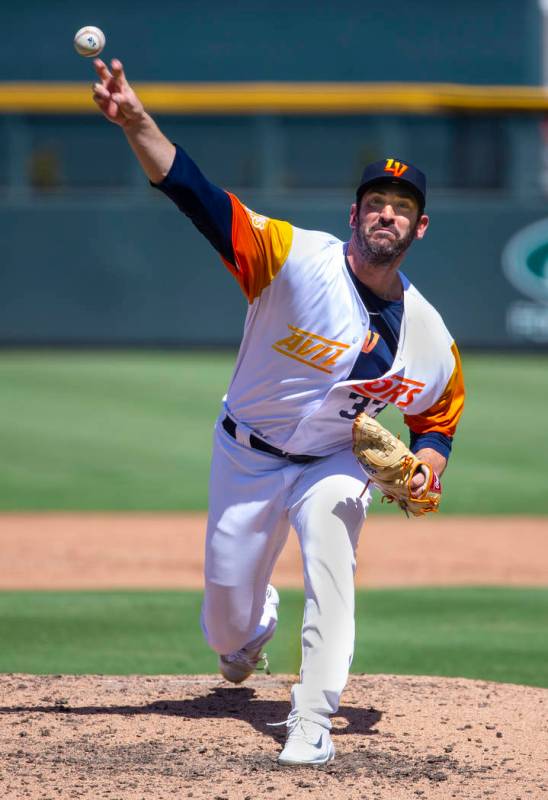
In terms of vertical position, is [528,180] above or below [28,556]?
above

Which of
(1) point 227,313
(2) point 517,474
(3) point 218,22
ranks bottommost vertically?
(2) point 517,474

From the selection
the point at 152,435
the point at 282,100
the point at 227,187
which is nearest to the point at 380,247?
the point at 152,435

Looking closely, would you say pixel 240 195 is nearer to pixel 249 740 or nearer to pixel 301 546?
pixel 301 546

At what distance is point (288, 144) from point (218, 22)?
3482 mm

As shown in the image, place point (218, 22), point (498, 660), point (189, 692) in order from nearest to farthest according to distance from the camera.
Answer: point (189, 692)
point (498, 660)
point (218, 22)

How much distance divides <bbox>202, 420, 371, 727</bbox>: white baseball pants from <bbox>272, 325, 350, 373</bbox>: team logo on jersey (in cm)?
39

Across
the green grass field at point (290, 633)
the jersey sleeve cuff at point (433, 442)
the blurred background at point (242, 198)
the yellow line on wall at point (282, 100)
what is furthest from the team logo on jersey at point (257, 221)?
the yellow line on wall at point (282, 100)

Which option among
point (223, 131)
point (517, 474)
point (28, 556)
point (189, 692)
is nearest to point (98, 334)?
point (223, 131)

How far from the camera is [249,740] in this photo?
4586mm

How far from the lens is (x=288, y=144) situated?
69.7ft

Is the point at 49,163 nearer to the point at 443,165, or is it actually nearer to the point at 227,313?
the point at 227,313

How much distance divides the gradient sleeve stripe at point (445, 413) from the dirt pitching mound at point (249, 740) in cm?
106

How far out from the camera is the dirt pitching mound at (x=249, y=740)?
4082 mm

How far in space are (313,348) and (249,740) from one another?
1361 mm
